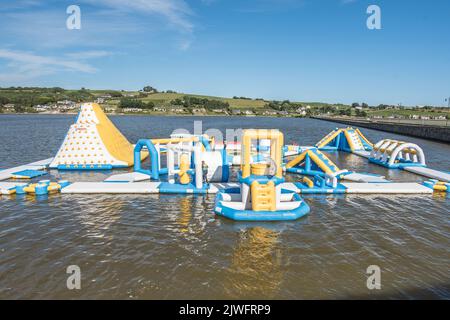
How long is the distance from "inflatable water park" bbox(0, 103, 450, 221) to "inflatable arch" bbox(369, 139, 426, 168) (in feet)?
0.26

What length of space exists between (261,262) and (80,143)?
65.2 ft

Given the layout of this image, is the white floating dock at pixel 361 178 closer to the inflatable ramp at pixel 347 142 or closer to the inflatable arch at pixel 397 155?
the inflatable arch at pixel 397 155

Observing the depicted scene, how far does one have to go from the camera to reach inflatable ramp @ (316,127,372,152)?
36.3 metres

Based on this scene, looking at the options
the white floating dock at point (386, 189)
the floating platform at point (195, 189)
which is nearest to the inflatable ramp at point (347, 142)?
the white floating dock at point (386, 189)

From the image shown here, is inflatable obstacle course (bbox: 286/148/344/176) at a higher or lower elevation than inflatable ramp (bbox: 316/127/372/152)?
lower

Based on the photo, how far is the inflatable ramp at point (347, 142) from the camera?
119 ft

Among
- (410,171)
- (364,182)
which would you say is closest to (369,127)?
(410,171)

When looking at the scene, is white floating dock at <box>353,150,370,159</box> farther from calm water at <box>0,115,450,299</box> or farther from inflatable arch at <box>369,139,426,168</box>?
calm water at <box>0,115,450,299</box>

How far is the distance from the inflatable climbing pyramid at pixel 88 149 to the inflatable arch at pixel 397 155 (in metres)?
23.7

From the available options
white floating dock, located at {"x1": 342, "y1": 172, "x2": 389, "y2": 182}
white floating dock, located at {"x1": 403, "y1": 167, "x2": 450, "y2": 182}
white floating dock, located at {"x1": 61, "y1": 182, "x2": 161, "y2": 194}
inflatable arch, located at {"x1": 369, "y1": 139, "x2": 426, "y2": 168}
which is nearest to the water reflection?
white floating dock, located at {"x1": 61, "y1": 182, "x2": 161, "y2": 194}

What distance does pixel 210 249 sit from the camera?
33.8 ft

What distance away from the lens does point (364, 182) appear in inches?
782

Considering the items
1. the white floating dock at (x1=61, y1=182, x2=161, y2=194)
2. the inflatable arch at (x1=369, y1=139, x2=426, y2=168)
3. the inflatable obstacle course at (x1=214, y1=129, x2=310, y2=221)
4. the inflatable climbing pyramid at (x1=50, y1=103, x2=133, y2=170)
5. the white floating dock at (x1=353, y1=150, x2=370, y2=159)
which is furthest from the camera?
the white floating dock at (x1=353, y1=150, x2=370, y2=159)
